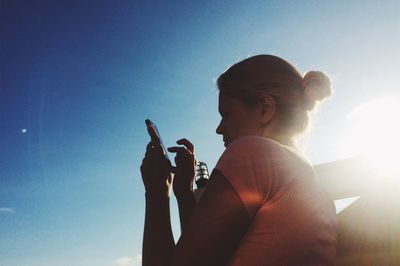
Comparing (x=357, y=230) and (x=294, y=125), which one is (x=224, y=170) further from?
(x=357, y=230)

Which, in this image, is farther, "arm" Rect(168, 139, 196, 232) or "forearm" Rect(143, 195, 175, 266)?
"arm" Rect(168, 139, 196, 232)

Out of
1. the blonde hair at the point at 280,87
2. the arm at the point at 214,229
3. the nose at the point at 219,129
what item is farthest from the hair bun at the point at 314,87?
the arm at the point at 214,229

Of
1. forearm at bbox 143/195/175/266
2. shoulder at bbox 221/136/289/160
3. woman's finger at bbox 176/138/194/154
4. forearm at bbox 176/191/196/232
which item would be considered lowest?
forearm at bbox 143/195/175/266

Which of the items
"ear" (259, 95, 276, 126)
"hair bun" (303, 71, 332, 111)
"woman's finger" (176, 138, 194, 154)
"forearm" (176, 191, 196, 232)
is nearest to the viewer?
"ear" (259, 95, 276, 126)

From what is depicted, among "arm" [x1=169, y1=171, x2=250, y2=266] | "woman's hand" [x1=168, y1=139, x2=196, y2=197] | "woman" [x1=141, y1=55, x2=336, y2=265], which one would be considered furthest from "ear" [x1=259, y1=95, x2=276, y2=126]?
"woman's hand" [x1=168, y1=139, x2=196, y2=197]

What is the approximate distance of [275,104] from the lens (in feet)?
4.45

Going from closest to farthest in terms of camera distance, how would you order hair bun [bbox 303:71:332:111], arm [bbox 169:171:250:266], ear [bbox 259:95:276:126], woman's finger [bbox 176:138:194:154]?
arm [bbox 169:171:250:266]
ear [bbox 259:95:276:126]
hair bun [bbox 303:71:332:111]
woman's finger [bbox 176:138:194:154]

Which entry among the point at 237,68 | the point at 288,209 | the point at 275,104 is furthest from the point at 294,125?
the point at 288,209

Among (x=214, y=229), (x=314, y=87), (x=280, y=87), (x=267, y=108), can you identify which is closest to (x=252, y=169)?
(x=214, y=229)

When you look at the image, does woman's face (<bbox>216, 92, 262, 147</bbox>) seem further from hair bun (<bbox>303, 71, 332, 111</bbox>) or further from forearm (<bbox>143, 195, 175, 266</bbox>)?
forearm (<bbox>143, 195, 175, 266</bbox>)

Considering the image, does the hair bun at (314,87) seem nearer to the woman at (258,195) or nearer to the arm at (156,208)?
the woman at (258,195)

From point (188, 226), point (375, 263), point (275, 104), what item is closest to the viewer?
point (188, 226)

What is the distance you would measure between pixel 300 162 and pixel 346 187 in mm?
646

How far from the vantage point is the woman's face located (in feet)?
4.47
